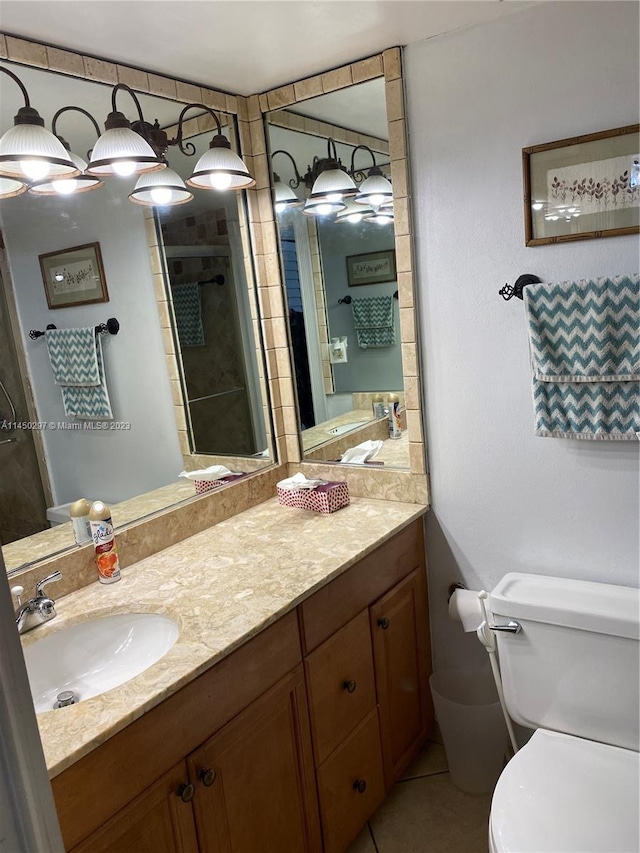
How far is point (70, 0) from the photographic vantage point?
54.1 inches

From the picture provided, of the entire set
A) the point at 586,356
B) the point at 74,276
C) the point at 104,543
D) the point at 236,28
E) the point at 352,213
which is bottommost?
the point at 104,543

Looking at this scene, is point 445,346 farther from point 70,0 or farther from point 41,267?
point 70,0

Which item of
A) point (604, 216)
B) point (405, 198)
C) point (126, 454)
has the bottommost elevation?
point (126, 454)

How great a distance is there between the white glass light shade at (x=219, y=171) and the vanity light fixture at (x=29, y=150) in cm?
39

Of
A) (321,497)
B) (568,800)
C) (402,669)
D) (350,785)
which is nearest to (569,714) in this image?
(568,800)

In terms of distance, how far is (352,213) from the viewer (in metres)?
2.05

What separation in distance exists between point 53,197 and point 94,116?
270mm

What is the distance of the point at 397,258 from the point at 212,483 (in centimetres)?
94

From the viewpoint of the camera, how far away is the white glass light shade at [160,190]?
72.4 inches

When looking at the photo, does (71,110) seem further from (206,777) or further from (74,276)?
(206,777)

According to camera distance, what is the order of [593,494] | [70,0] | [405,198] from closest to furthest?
[70,0]
[593,494]
[405,198]

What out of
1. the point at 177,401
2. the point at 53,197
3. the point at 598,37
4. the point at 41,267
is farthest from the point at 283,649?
the point at 598,37

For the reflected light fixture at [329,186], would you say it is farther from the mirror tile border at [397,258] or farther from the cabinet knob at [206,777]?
the cabinet knob at [206,777]

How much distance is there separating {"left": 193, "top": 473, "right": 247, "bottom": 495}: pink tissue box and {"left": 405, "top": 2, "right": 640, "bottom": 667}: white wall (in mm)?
677
